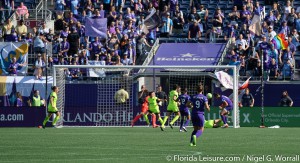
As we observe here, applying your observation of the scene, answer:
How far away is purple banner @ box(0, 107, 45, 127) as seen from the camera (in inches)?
1820

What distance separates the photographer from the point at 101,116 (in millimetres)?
46906

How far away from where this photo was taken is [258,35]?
50469mm

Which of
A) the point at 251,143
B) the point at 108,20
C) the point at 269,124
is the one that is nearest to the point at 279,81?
the point at 269,124

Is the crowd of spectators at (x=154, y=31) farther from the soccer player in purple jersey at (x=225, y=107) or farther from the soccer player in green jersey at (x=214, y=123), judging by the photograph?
the soccer player in green jersey at (x=214, y=123)

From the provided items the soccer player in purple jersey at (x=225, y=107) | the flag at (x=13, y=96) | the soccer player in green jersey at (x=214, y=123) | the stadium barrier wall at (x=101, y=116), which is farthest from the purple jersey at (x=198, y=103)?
the flag at (x=13, y=96)

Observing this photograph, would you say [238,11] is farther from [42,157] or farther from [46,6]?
[42,157]

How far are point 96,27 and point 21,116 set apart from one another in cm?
706

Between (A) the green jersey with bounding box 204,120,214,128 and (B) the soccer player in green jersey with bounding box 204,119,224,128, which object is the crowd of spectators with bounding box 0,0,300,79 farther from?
Answer: (A) the green jersey with bounding box 204,120,214,128

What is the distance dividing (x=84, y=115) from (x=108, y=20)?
23.3 ft

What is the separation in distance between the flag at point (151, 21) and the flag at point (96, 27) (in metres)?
2.13

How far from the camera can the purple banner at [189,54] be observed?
167ft

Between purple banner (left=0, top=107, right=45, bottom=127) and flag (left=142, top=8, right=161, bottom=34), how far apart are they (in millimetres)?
8174

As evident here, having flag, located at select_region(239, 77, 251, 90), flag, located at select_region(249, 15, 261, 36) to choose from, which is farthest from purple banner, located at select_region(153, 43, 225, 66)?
flag, located at select_region(239, 77, 251, 90)

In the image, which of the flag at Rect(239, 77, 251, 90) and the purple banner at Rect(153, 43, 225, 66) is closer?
the flag at Rect(239, 77, 251, 90)
